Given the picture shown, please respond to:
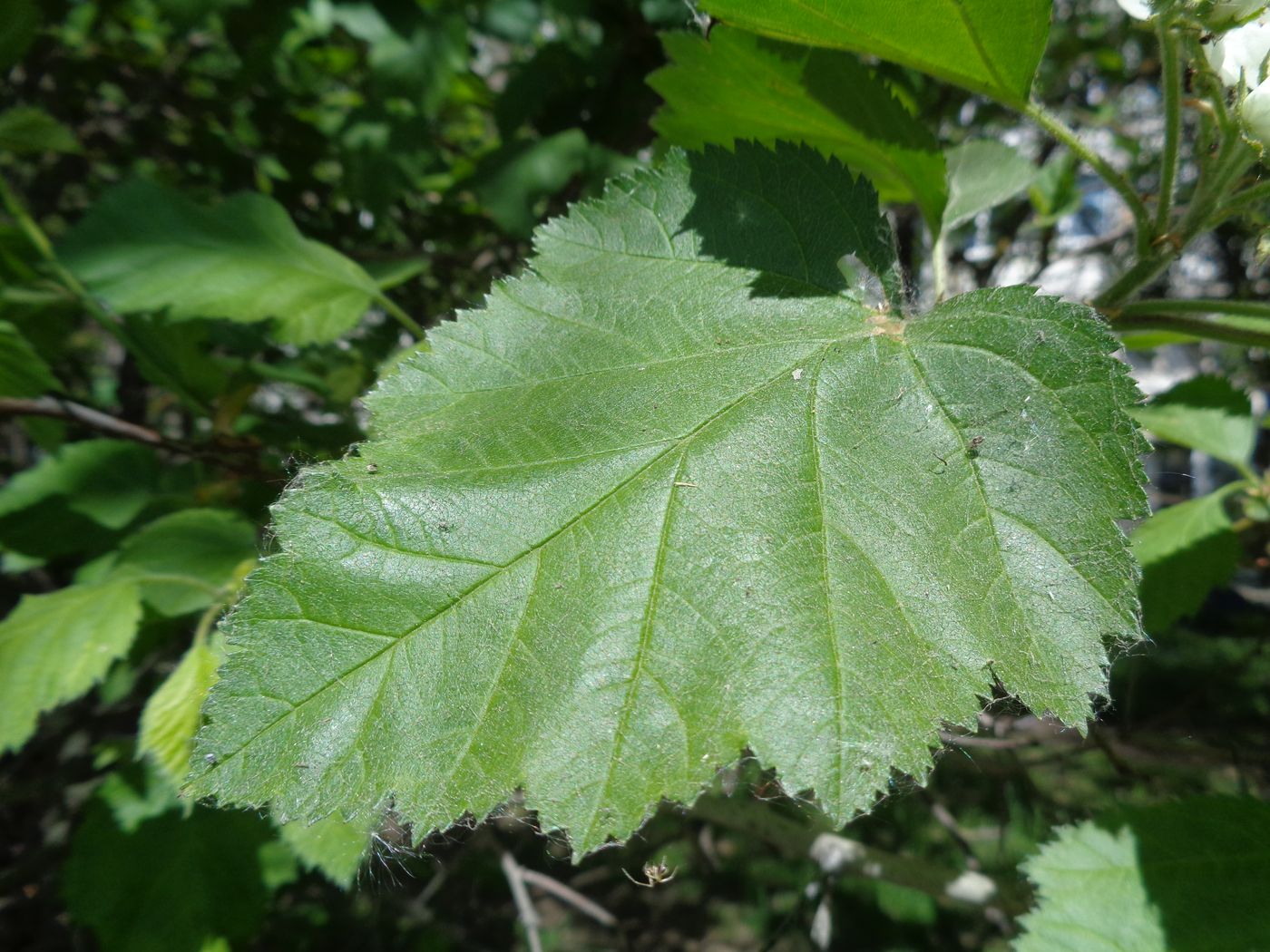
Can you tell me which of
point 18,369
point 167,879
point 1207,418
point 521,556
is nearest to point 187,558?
point 18,369

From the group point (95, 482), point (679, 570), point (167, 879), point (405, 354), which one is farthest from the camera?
point (95, 482)

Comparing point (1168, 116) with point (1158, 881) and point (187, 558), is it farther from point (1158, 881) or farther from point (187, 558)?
point (187, 558)

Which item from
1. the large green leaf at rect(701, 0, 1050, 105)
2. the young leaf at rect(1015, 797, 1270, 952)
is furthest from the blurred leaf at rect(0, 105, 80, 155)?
the young leaf at rect(1015, 797, 1270, 952)

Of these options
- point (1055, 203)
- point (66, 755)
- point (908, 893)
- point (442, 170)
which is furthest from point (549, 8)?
point (908, 893)

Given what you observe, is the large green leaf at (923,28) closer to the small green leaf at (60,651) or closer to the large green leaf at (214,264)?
the large green leaf at (214,264)

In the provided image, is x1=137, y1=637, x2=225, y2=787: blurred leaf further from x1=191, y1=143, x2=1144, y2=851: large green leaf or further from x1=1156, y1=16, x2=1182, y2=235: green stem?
x1=1156, y1=16, x2=1182, y2=235: green stem

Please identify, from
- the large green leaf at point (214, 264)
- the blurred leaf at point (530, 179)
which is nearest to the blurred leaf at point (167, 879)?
the large green leaf at point (214, 264)
